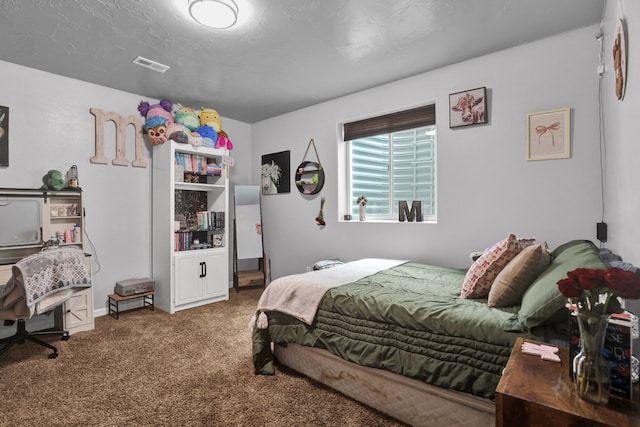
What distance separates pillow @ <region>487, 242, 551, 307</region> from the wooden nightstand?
0.71 metres

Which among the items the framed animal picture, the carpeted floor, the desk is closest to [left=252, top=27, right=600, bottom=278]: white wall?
the framed animal picture

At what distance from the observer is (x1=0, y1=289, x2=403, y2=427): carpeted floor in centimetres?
181

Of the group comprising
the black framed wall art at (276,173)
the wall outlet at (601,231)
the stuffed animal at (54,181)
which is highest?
the black framed wall art at (276,173)

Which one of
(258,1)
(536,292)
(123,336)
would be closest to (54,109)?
(123,336)

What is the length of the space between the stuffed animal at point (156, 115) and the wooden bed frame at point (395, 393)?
9.46 feet

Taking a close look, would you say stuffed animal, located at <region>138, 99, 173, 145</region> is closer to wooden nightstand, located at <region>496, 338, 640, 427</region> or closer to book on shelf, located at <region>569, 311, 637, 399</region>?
wooden nightstand, located at <region>496, 338, 640, 427</region>

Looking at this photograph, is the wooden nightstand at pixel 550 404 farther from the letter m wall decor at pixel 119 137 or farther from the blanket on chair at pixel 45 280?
the letter m wall decor at pixel 119 137

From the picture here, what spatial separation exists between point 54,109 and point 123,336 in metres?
2.30

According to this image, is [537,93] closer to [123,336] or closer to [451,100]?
[451,100]

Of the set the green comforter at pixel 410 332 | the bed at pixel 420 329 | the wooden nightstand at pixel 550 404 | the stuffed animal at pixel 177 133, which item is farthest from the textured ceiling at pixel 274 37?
the wooden nightstand at pixel 550 404

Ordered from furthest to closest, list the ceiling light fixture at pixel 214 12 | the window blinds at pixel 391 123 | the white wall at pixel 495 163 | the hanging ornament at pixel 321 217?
the hanging ornament at pixel 321 217, the window blinds at pixel 391 123, the white wall at pixel 495 163, the ceiling light fixture at pixel 214 12

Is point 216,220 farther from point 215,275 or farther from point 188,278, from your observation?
point 188,278

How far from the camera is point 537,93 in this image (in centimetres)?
266

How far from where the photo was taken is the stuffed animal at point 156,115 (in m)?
3.72
